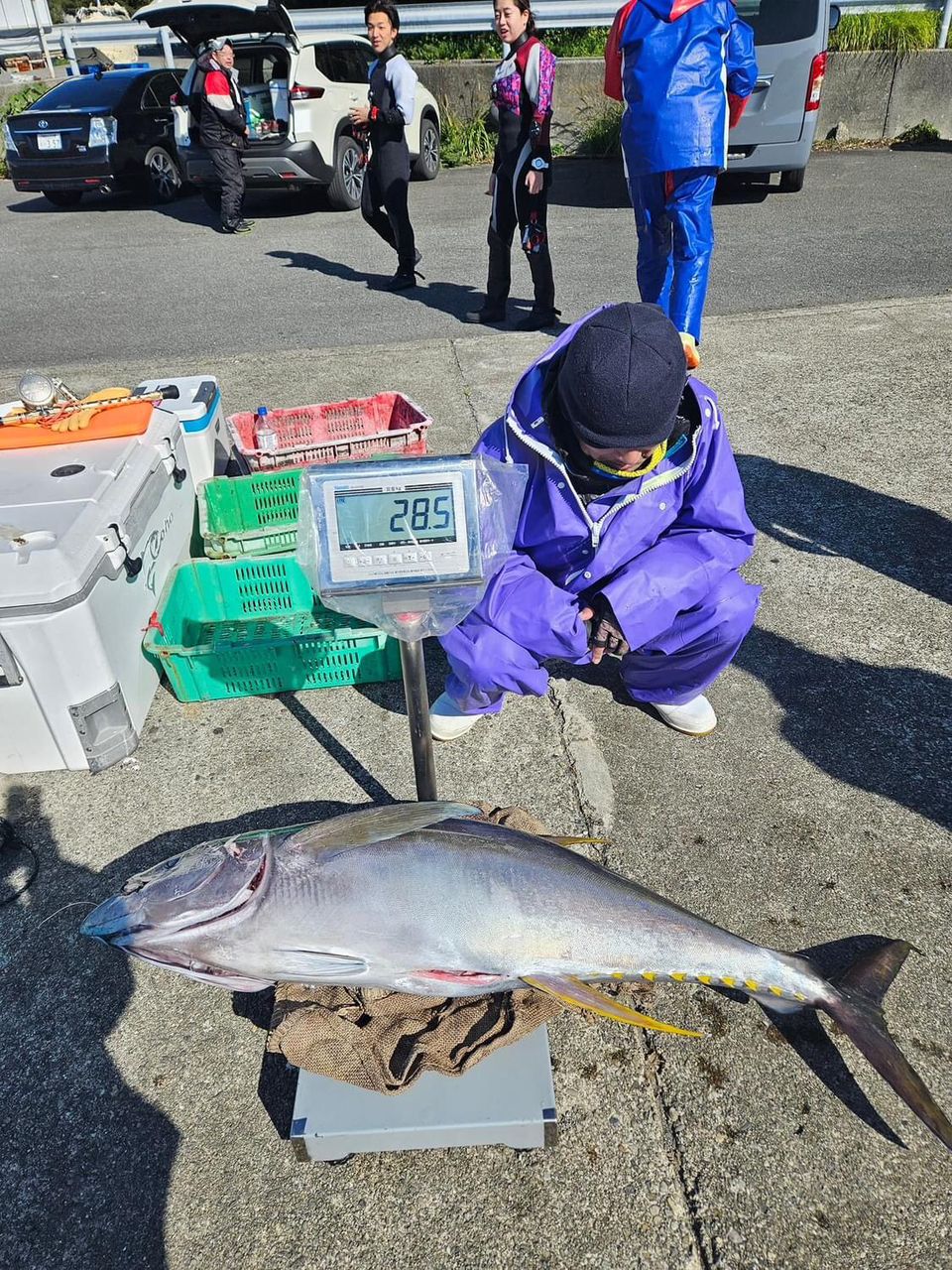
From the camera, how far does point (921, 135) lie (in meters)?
11.9

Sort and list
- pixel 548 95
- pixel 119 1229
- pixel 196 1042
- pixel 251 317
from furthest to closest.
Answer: pixel 251 317
pixel 548 95
pixel 196 1042
pixel 119 1229

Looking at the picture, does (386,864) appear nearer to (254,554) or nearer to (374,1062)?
(374,1062)

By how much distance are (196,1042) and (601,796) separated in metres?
1.32

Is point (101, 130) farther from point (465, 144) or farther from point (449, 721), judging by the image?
point (449, 721)

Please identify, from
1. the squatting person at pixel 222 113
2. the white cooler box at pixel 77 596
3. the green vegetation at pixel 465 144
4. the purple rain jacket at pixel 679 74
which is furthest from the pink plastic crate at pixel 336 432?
the green vegetation at pixel 465 144

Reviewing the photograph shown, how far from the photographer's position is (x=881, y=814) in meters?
2.55

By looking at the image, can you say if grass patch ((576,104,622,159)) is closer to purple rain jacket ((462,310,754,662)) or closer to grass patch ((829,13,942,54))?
grass patch ((829,13,942,54))

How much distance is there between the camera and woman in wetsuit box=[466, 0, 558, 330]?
5434mm

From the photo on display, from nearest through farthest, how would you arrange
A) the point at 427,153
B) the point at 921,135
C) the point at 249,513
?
the point at 249,513, the point at 427,153, the point at 921,135

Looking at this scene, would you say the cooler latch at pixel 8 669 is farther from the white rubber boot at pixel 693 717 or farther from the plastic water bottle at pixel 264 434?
the white rubber boot at pixel 693 717

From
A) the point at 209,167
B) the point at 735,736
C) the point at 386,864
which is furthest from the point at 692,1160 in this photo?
the point at 209,167

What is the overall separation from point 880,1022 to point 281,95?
10.2 metres

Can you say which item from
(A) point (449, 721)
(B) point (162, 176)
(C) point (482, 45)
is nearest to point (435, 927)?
(A) point (449, 721)

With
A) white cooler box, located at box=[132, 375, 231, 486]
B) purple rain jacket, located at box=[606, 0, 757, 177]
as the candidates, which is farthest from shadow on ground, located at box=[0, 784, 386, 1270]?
purple rain jacket, located at box=[606, 0, 757, 177]
